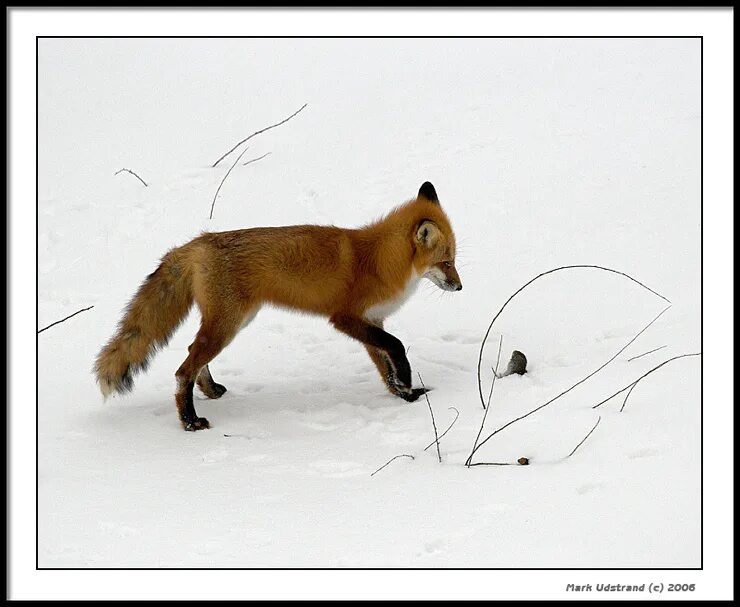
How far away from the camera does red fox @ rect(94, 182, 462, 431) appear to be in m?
5.70

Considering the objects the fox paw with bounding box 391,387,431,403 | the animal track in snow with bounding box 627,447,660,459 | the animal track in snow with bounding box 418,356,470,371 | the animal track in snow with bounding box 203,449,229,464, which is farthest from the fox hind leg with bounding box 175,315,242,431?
the animal track in snow with bounding box 627,447,660,459

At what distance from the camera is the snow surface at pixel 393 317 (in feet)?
13.3

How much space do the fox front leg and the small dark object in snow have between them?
651 millimetres

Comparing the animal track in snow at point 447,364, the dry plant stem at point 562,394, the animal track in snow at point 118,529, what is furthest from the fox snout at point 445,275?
the animal track in snow at point 118,529

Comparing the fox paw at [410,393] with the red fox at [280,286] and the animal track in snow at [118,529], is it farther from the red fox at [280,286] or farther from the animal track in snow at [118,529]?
the animal track in snow at [118,529]

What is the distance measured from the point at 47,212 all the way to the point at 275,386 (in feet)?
14.7

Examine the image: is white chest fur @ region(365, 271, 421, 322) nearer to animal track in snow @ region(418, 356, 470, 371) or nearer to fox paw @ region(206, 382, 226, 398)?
animal track in snow @ region(418, 356, 470, 371)

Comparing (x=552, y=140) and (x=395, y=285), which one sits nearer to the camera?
(x=395, y=285)

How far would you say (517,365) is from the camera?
19.5ft

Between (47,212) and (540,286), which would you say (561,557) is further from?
(47,212)

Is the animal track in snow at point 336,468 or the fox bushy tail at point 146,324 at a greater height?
the fox bushy tail at point 146,324

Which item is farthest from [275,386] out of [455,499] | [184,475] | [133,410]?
[455,499]

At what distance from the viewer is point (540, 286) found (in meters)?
7.34

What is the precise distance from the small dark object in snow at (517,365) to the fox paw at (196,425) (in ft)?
7.21
